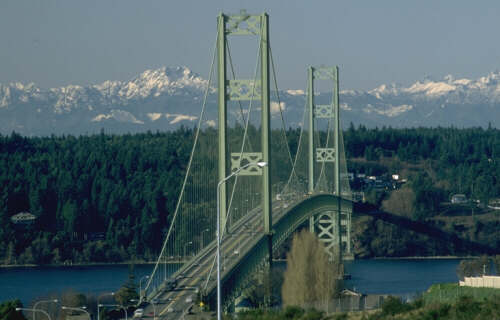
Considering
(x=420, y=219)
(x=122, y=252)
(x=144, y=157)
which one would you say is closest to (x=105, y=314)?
(x=122, y=252)

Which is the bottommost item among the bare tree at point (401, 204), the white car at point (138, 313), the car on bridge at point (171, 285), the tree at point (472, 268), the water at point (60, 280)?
the water at point (60, 280)

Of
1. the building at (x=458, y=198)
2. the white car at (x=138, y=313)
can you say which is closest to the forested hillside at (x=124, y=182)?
the building at (x=458, y=198)

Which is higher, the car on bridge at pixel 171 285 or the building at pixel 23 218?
the car on bridge at pixel 171 285

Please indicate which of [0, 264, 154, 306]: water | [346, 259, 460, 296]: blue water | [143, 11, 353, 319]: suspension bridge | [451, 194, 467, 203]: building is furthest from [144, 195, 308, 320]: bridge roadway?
[451, 194, 467, 203]: building

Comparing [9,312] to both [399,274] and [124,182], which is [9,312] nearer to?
[399,274]

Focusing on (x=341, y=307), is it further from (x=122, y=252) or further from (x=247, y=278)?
(x=122, y=252)

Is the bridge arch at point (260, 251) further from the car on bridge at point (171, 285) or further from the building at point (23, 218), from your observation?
the building at point (23, 218)

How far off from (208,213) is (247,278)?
391 cm

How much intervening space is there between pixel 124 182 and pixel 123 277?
92.2 feet

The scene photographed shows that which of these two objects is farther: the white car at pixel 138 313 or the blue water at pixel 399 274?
the blue water at pixel 399 274

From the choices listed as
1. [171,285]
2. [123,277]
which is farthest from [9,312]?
[123,277]

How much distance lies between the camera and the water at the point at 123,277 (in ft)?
172

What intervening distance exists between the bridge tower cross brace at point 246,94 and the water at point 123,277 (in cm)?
955

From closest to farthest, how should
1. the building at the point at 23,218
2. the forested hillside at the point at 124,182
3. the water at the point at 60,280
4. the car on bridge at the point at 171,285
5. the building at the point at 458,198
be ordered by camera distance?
the car on bridge at the point at 171,285 → the water at the point at 60,280 → the forested hillside at the point at 124,182 → the building at the point at 23,218 → the building at the point at 458,198
